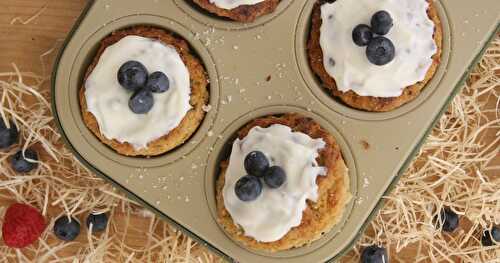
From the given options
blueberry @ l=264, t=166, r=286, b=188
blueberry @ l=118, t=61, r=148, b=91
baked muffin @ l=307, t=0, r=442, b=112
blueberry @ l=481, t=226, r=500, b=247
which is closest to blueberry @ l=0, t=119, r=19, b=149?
blueberry @ l=118, t=61, r=148, b=91

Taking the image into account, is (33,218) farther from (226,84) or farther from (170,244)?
(226,84)

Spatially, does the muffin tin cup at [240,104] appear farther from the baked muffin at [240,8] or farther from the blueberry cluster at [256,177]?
the blueberry cluster at [256,177]

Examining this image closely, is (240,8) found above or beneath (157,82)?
above

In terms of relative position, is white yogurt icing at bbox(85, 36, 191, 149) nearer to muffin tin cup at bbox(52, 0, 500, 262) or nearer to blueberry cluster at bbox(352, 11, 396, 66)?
muffin tin cup at bbox(52, 0, 500, 262)

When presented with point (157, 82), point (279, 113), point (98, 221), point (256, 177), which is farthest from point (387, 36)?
point (98, 221)

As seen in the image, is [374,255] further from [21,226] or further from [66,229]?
[21,226]

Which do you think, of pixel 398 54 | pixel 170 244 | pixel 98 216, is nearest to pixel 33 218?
pixel 98 216

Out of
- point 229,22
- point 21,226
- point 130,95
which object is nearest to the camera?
point 130,95

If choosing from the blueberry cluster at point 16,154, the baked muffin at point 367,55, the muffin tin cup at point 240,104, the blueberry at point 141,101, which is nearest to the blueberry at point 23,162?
the blueberry cluster at point 16,154
